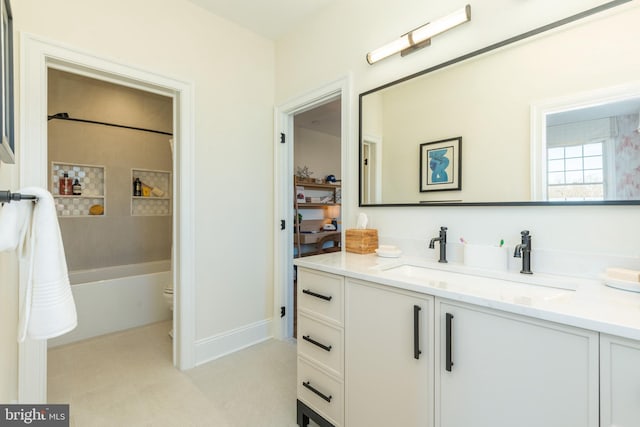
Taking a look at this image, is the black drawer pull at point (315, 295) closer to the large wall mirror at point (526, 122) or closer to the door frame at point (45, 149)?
the large wall mirror at point (526, 122)

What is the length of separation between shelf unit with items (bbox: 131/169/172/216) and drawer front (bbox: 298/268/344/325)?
10.2 ft

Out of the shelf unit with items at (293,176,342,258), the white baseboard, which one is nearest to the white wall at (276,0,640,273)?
the white baseboard

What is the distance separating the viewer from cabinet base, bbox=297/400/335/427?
57.6 inches

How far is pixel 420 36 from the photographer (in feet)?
5.34

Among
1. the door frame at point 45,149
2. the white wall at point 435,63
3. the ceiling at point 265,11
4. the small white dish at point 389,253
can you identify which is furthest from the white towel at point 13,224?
the ceiling at point 265,11

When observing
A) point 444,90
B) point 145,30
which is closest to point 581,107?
point 444,90

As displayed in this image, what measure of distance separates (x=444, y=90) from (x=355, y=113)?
2.02ft

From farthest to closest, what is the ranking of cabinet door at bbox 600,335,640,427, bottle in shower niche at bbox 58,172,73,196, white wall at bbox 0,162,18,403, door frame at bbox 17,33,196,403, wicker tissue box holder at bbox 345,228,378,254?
bottle in shower niche at bbox 58,172,73,196
wicker tissue box holder at bbox 345,228,378,254
door frame at bbox 17,33,196,403
white wall at bbox 0,162,18,403
cabinet door at bbox 600,335,640,427

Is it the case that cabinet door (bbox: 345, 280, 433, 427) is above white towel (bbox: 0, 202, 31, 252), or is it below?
below

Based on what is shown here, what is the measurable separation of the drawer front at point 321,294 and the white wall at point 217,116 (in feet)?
3.51

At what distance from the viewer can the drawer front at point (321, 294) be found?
1386 millimetres

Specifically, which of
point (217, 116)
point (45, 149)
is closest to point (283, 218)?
point (217, 116)

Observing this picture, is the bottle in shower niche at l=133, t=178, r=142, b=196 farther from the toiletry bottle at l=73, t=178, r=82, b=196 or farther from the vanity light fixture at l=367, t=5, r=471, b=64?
the vanity light fixture at l=367, t=5, r=471, b=64

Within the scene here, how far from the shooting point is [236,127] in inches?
97.2
